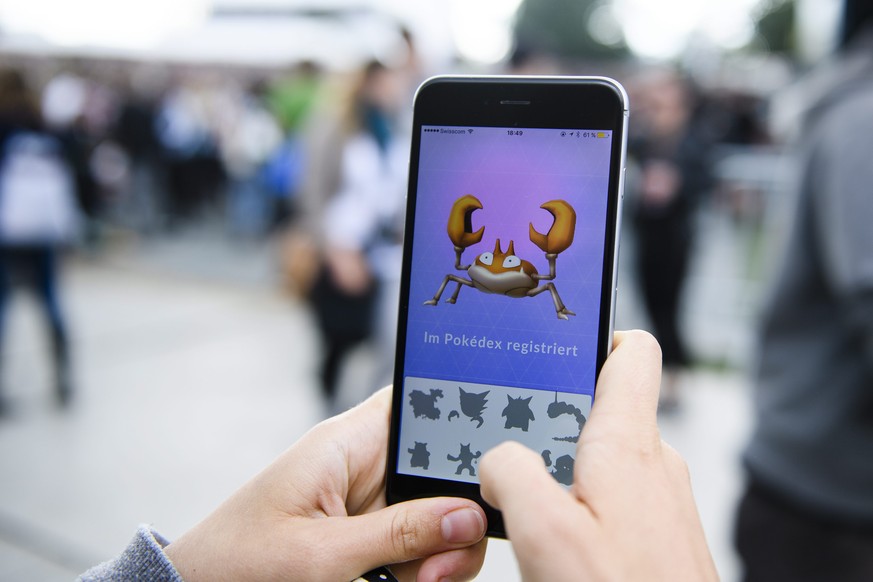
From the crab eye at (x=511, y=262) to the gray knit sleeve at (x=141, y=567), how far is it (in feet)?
2.12

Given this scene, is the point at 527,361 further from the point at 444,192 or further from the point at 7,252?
the point at 7,252

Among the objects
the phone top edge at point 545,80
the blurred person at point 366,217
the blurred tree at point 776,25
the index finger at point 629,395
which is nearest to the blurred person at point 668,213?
the blurred person at point 366,217

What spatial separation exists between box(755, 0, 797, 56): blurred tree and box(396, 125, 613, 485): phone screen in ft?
138

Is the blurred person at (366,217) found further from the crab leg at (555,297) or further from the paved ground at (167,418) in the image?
the crab leg at (555,297)

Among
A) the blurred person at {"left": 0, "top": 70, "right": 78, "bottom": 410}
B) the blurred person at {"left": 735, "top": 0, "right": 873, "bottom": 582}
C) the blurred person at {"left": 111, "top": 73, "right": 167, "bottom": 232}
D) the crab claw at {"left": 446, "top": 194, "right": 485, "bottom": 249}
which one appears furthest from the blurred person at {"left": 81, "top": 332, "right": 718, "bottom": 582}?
the blurred person at {"left": 111, "top": 73, "right": 167, "bottom": 232}

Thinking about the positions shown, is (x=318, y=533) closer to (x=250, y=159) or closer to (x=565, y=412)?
(x=565, y=412)

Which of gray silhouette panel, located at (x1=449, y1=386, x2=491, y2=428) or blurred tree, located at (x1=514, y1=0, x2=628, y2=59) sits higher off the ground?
blurred tree, located at (x1=514, y1=0, x2=628, y2=59)

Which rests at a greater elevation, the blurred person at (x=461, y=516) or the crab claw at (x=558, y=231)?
the crab claw at (x=558, y=231)

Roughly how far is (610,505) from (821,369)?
4.58ft

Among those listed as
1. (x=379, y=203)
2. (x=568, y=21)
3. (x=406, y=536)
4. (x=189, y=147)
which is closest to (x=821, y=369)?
(x=406, y=536)

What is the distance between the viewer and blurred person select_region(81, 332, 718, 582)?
88 centimetres

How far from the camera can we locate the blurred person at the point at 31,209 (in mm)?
5047

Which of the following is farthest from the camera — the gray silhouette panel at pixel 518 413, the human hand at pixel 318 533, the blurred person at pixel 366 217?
the blurred person at pixel 366 217

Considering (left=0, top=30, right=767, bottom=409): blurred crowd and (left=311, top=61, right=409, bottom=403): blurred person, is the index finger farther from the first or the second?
(left=311, top=61, right=409, bottom=403): blurred person
